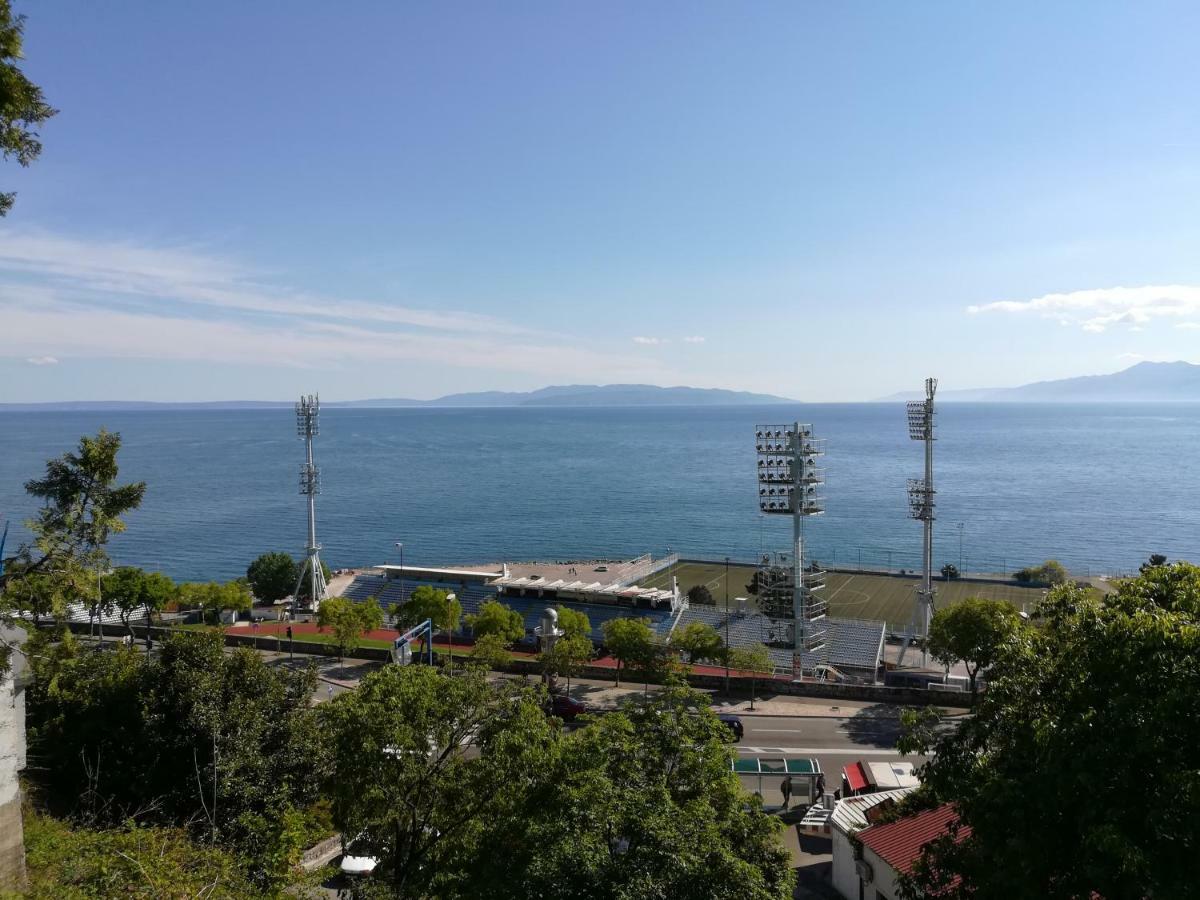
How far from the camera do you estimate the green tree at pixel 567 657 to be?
3416cm

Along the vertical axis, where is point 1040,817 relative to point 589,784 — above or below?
above

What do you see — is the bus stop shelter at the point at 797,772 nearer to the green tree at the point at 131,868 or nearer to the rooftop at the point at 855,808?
the rooftop at the point at 855,808

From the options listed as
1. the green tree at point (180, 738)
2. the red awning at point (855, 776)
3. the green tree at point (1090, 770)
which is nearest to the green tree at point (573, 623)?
the red awning at point (855, 776)

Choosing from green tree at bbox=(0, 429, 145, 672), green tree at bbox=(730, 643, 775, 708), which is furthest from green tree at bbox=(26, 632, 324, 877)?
green tree at bbox=(730, 643, 775, 708)

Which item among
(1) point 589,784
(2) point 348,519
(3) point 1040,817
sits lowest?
(2) point 348,519

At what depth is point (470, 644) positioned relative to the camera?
4619cm

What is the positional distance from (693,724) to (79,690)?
18.3 metres

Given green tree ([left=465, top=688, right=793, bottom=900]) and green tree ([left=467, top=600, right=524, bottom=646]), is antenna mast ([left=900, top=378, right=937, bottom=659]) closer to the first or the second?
green tree ([left=467, top=600, right=524, bottom=646])

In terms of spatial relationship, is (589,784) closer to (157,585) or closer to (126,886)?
(126,886)

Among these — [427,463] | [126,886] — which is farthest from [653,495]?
[126,886]

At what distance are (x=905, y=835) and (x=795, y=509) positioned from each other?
23.8 metres

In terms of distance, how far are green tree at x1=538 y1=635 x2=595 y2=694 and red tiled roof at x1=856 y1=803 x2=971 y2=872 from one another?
17647 mm

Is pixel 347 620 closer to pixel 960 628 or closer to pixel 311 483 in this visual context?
pixel 311 483

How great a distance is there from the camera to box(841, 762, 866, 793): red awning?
23.5m
